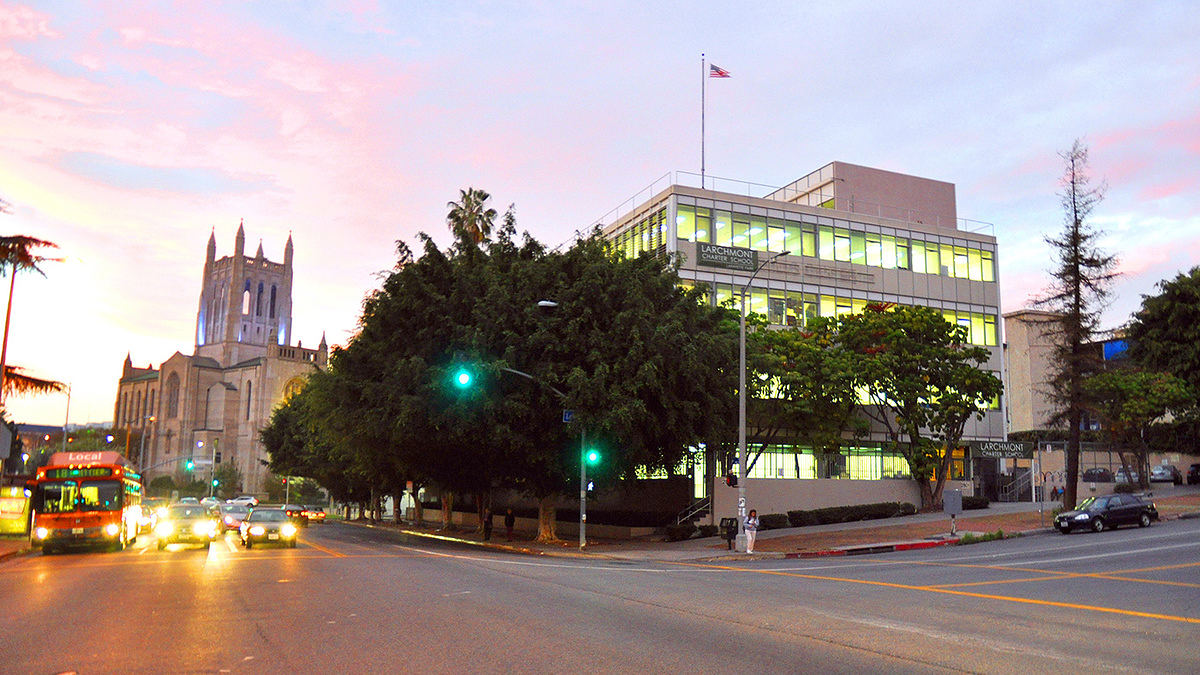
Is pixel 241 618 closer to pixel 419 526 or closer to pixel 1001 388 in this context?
pixel 1001 388

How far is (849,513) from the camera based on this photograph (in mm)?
42344

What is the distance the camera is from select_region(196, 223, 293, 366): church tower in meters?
178

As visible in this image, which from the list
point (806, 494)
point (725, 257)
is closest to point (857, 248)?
point (725, 257)

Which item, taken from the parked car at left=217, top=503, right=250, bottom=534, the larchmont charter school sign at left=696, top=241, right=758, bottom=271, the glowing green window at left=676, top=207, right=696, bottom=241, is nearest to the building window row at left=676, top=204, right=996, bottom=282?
the glowing green window at left=676, top=207, right=696, bottom=241

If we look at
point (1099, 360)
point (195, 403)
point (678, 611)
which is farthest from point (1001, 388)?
point (195, 403)

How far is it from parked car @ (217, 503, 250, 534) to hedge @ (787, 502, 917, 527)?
27267 millimetres

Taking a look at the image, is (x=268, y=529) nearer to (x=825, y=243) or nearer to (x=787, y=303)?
(x=787, y=303)

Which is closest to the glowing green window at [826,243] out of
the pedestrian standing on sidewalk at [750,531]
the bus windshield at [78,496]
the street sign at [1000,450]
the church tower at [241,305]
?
the street sign at [1000,450]

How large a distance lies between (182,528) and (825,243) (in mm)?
41165

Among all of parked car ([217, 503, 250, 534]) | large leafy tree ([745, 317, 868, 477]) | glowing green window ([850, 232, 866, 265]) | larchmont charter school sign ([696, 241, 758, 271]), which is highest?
glowing green window ([850, 232, 866, 265])

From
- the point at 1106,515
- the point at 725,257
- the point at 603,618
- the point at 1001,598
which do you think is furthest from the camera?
the point at 725,257

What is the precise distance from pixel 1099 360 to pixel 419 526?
146 feet

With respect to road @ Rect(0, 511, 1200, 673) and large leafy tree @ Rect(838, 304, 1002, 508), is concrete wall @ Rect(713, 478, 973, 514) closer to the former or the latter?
large leafy tree @ Rect(838, 304, 1002, 508)

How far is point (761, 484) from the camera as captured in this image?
42375 mm
